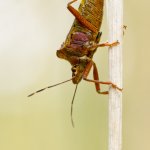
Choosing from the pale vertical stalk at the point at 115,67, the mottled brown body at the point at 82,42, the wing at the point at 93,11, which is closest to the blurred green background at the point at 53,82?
the mottled brown body at the point at 82,42

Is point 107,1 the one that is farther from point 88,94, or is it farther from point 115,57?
point 88,94

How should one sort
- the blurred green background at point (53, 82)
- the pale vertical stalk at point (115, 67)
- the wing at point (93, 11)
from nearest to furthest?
the pale vertical stalk at point (115, 67)
the wing at point (93, 11)
the blurred green background at point (53, 82)

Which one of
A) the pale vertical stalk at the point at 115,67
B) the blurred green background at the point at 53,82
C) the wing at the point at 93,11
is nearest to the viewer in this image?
the pale vertical stalk at the point at 115,67

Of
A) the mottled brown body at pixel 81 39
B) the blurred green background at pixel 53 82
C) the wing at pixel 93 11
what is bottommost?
the blurred green background at pixel 53 82

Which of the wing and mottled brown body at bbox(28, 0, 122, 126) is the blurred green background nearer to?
mottled brown body at bbox(28, 0, 122, 126)

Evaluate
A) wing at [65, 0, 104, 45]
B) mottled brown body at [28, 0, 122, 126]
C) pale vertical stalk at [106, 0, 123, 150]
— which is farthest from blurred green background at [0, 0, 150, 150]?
pale vertical stalk at [106, 0, 123, 150]

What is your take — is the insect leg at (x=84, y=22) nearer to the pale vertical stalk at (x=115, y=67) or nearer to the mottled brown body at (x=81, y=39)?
the mottled brown body at (x=81, y=39)

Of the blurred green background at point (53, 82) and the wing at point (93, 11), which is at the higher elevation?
the wing at point (93, 11)

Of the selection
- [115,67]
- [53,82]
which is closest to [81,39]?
[115,67]
